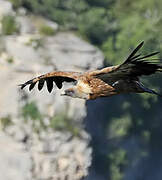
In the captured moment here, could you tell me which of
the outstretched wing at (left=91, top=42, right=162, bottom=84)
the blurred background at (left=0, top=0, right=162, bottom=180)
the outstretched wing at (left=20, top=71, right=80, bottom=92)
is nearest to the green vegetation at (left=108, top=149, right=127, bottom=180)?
the blurred background at (left=0, top=0, right=162, bottom=180)

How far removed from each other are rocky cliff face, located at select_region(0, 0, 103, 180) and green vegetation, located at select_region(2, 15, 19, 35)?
36cm

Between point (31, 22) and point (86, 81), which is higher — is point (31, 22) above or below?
above

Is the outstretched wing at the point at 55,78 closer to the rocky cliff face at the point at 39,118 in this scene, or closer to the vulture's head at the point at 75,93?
the vulture's head at the point at 75,93

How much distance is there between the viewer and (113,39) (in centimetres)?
4662

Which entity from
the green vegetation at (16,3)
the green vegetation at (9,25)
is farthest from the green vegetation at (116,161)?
the green vegetation at (16,3)

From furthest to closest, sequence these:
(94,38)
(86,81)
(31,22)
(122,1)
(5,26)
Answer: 1. (122,1)
2. (94,38)
3. (31,22)
4. (5,26)
5. (86,81)

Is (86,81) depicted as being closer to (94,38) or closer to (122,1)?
(94,38)

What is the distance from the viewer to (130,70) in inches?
419

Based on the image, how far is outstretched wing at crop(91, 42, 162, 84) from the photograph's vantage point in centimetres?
1040

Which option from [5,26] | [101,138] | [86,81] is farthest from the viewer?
[101,138]

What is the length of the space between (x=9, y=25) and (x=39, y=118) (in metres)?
5.64

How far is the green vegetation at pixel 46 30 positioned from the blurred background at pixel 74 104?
6 centimetres

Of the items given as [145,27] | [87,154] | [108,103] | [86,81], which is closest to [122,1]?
[145,27]

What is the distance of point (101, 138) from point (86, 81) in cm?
3131
